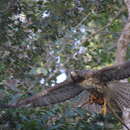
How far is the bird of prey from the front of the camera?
4.44 metres

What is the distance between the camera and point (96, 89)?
4652 mm

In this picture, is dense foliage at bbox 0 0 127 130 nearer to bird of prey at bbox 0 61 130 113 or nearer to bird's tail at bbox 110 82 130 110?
bird of prey at bbox 0 61 130 113

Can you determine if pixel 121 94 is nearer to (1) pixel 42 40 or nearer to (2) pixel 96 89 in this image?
(2) pixel 96 89

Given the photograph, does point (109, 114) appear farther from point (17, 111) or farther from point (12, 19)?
point (12, 19)

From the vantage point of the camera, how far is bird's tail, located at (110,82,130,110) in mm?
4516

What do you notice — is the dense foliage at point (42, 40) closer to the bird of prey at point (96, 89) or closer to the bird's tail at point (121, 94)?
the bird of prey at point (96, 89)

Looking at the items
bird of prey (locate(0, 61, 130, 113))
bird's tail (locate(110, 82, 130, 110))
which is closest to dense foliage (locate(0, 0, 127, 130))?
bird of prey (locate(0, 61, 130, 113))

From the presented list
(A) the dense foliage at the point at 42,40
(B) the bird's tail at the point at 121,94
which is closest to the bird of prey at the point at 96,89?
(B) the bird's tail at the point at 121,94

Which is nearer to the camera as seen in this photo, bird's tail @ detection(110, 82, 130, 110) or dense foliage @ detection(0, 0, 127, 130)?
bird's tail @ detection(110, 82, 130, 110)

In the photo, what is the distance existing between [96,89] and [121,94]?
0.94 feet

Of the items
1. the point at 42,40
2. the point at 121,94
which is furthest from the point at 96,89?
the point at 42,40

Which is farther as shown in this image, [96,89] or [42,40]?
[42,40]

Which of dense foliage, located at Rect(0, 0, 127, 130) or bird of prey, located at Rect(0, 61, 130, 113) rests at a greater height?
dense foliage, located at Rect(0, 0, 127, 130)

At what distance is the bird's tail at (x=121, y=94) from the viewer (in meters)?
4.52
